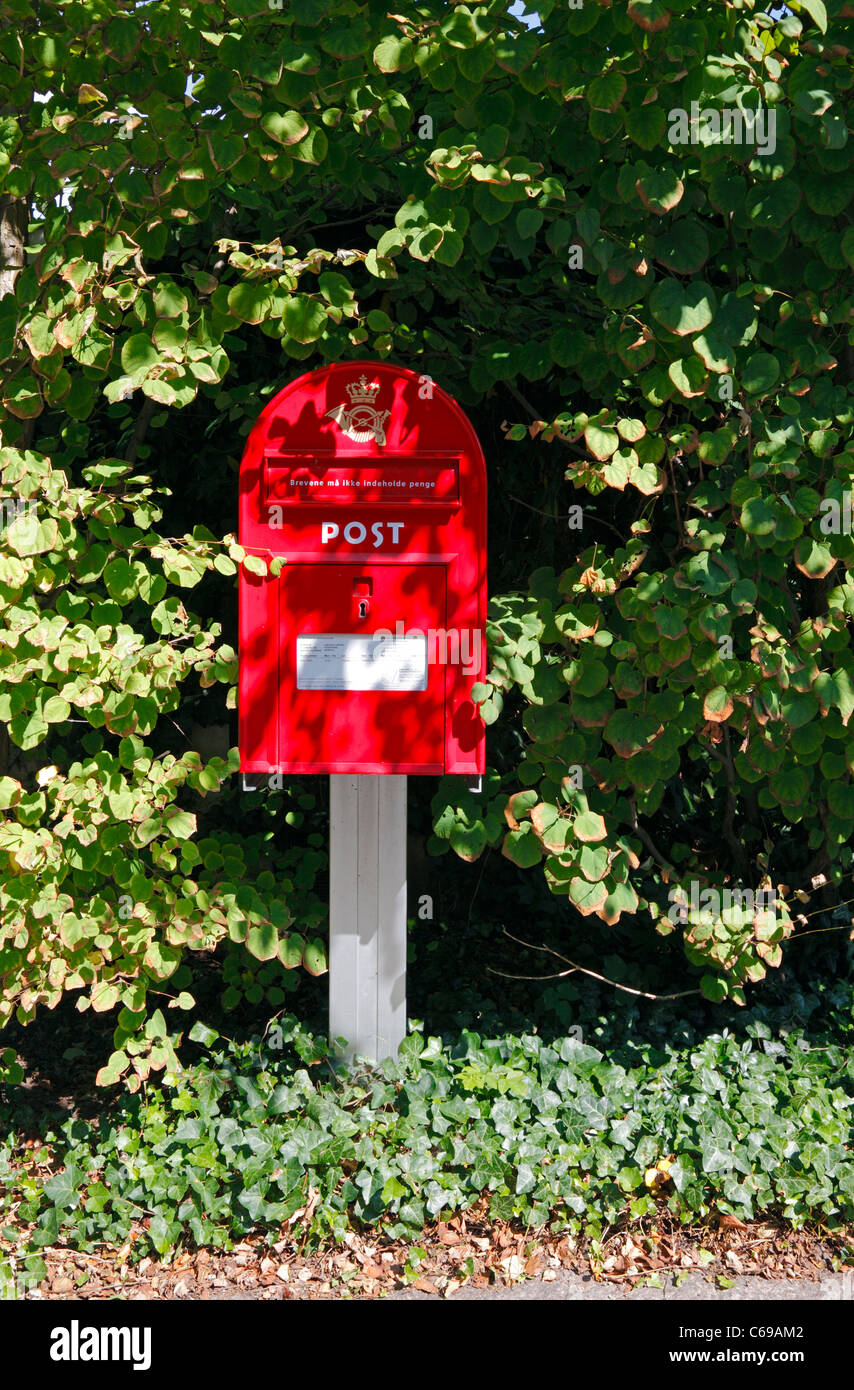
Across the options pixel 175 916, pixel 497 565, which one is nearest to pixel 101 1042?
pixel 175 916

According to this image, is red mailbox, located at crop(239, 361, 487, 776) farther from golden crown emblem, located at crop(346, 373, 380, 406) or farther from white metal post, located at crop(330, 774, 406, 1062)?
white metal post, located at crop(330, 774, 406, 1062)

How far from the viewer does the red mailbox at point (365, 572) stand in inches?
109

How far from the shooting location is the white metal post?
3148mm

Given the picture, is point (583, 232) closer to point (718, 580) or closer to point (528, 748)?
point (718, 580)

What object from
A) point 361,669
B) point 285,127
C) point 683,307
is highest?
point 285,127

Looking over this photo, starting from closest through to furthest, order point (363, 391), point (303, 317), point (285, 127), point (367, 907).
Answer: point (285, 127), point (303, 317), point (363, 391), point (367, 907)

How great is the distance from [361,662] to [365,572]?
23 centimetres

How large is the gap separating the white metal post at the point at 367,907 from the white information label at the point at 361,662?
0.40 m

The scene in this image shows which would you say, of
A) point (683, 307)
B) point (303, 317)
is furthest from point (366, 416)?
point (683, 307)

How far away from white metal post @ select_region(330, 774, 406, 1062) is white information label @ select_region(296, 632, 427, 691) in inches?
15.9

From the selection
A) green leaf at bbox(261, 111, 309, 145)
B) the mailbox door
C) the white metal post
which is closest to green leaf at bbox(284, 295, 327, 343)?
green leaf at bbox(261, 111, 309, 145)

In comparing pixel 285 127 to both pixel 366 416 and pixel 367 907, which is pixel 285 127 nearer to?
pixel 366 416

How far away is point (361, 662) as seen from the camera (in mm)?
2807

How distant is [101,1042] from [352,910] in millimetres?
1267
